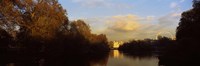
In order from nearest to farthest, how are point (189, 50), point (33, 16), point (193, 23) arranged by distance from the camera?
1. point (189, 50)
2. point (33, 16)
3. point (193, 23)

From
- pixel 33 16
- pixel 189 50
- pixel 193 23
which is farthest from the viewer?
pixel 193 23

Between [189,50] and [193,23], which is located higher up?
[193,23]

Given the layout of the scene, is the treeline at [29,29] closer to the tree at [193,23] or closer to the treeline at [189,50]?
the treeline at [189,50]

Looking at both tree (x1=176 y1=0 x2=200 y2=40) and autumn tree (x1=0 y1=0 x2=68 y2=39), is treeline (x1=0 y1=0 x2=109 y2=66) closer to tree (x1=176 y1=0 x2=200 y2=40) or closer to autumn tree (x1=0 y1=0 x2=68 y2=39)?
autumn tree (x1=0 y1=0 x2=68 y2=39)

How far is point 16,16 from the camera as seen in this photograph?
4688 centimetres

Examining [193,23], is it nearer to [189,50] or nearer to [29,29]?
[189,50]

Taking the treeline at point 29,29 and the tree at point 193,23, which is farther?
the tree at point 193,23

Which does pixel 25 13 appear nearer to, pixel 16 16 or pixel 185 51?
pixel 16 16

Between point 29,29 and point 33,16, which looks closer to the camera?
point 29,29

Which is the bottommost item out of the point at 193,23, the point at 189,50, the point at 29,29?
the point at 189,50

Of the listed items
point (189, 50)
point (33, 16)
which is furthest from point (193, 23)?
point (33, 16)

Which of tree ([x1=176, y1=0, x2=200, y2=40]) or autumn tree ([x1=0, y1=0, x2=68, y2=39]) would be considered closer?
autumn tree ([x1=0, y1=0, x2=68, y2=39])

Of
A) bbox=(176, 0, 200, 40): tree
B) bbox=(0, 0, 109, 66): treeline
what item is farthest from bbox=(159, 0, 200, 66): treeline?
bbox=(0, 0, 109, 66): treeline

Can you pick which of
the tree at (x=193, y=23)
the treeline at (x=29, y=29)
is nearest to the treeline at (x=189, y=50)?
the tree at (x=193, y=23)
